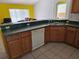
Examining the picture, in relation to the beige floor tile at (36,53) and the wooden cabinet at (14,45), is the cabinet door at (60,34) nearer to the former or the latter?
the beige floor tile at (36,53)

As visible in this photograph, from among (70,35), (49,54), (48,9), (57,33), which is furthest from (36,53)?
(48,9)

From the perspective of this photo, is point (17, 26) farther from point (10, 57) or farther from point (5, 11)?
point (5, 11)

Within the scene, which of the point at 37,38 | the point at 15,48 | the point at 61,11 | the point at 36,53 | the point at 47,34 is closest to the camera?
the point at 15,48

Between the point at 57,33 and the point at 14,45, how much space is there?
1.80 meters

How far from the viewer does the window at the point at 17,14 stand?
253 inches

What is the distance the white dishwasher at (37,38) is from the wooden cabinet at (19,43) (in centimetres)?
17

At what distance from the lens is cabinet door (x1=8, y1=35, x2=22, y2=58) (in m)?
2.02

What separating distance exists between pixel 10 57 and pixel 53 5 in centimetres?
363

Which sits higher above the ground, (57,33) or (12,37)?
(12,37)

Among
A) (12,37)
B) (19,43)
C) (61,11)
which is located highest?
(61,11)

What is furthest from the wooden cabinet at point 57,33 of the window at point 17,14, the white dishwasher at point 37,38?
the window at point 17,14

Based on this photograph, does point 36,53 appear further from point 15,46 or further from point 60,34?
point 60,34

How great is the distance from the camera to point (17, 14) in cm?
676

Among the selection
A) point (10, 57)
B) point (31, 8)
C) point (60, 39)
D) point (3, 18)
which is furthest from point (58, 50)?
point (31, 8)
